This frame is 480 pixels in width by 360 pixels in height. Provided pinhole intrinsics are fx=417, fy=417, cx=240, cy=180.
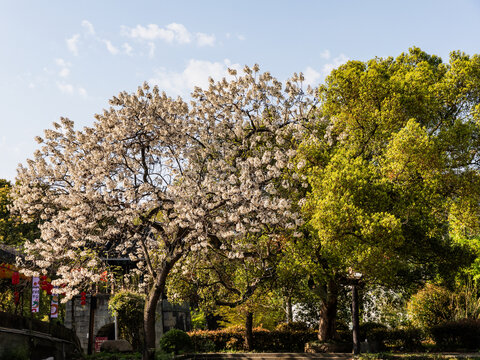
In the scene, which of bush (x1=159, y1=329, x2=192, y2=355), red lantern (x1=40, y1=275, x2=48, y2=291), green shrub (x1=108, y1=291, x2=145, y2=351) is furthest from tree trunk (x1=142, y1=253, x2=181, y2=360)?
red lantern (x1=40, y1=275, x2=48, y2=291)

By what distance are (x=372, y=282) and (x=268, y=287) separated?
17.1 feet

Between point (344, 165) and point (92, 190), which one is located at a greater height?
point (344, 165)

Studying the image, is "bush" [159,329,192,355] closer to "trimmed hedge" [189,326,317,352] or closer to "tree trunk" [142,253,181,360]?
"tree trunk" [142,253,181,360]

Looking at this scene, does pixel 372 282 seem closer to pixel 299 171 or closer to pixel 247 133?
pixel 299 171

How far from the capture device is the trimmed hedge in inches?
973

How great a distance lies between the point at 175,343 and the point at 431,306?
14.6m

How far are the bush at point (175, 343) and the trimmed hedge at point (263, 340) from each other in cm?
559

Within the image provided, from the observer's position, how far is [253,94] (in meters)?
15.7

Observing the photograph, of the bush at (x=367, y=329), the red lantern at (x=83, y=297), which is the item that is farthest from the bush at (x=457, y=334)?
the red lantern at (x=83, y=297)

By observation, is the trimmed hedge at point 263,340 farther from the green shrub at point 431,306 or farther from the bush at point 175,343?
the green shrub at point 431,306

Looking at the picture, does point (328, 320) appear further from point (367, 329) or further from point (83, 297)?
point (83, 297)

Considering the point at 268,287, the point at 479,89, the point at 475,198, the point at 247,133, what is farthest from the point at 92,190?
the point at 479,89

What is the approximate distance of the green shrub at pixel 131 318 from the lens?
77.8ft

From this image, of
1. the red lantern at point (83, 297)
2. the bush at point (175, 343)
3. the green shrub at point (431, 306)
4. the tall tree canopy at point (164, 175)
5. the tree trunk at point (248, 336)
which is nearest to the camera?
the tall tree canopy at point (164, 175)
